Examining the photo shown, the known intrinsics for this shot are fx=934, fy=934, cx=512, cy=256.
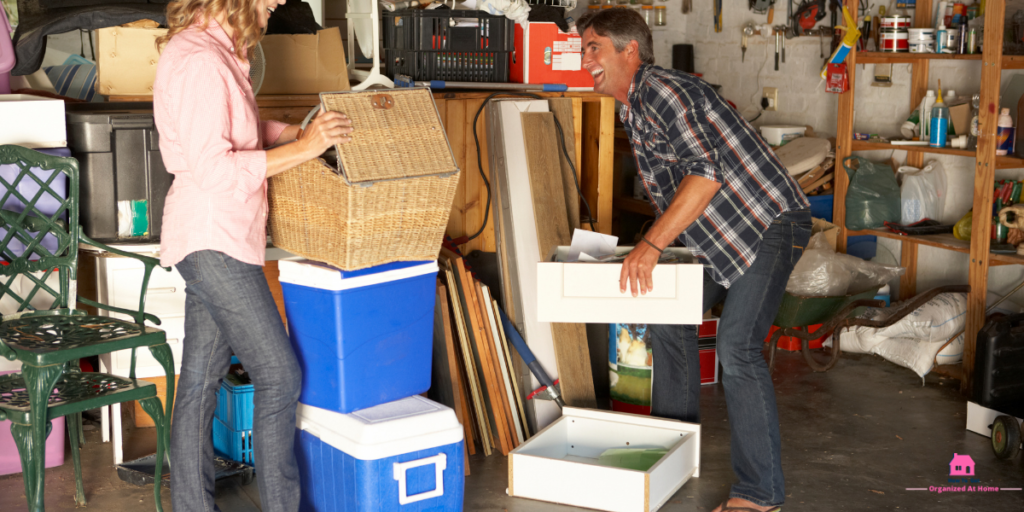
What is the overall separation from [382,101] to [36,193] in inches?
50.3

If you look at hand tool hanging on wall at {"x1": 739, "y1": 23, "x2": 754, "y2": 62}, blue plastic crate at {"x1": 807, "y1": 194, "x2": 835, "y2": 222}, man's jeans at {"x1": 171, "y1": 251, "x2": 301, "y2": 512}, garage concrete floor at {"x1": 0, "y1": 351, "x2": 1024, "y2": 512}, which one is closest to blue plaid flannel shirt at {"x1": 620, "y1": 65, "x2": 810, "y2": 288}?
garage concrete floor at {"x1": 0, "y1": 351, "x2": 1024, "y2": 512}

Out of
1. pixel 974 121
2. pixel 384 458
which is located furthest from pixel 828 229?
pixel 384 458

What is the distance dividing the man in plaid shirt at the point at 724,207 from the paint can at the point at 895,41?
2198mm

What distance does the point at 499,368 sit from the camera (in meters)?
3.37

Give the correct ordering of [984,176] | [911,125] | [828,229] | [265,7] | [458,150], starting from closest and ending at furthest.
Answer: [265,7] < [458,150] < [984,176] < [911,125] < [828,229]

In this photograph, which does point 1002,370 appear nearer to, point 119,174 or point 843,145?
point 843,145

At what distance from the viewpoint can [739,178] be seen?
261 centimetres

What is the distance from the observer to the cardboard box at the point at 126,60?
337cm

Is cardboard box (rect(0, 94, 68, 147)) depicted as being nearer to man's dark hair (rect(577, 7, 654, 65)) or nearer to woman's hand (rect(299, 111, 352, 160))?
woman's hand (rect(299, 111, 352, 160))

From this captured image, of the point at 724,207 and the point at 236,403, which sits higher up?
the point at 724,207

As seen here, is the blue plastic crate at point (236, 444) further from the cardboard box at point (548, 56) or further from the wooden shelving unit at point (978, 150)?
the wooden shelving unit at point (978, 150)

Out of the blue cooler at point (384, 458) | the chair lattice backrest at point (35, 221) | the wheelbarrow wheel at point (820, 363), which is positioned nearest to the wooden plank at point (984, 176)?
the wheelbarrow wheel at point (820, 363)

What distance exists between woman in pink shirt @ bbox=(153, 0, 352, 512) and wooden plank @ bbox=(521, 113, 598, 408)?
128cm

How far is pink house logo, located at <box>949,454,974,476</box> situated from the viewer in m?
3.15
